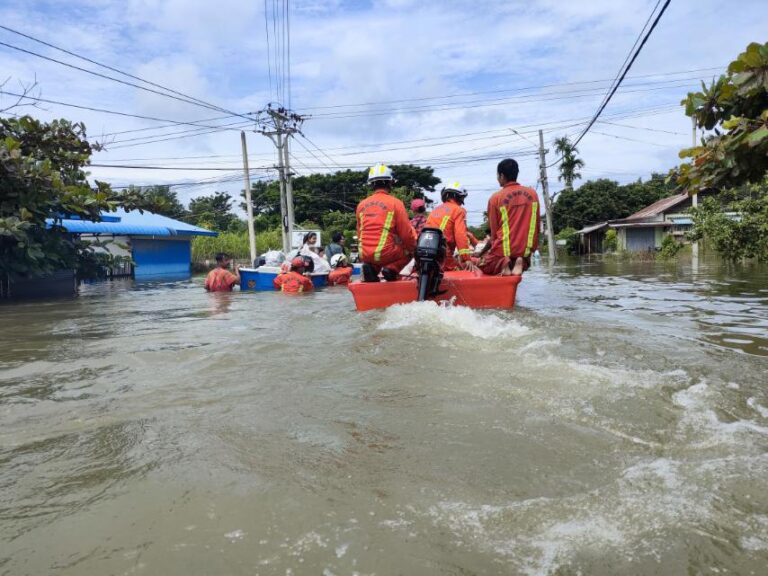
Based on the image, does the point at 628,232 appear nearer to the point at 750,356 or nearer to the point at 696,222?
the point at 696,222

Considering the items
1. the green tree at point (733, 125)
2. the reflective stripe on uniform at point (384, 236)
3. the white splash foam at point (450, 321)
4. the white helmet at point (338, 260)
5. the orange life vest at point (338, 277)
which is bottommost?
the white splash foam at point (450, 321)

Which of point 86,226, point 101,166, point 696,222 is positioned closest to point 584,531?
point 696,222

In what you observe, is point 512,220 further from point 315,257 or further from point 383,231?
point 315,257

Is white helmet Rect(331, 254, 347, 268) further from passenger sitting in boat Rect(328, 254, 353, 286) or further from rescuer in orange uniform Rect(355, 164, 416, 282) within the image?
rescuer in orange uniform Rect(355, 164, 416, 282)

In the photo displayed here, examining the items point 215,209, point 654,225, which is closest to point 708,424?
point 654,225

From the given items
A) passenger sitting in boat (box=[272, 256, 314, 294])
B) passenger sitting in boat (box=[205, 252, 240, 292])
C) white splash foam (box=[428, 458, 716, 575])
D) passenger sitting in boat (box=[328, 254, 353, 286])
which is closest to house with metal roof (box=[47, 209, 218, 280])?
passenger sitting in boat (box=[205, 252, 240, 292])

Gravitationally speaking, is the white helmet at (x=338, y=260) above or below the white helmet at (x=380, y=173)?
below

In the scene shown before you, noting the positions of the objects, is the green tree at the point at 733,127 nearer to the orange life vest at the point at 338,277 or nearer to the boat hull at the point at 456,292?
the boat hull at the point at 456,292

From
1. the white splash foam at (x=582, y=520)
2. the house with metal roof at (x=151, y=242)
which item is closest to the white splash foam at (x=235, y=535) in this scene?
the white splash foam at (x=582, y=520)

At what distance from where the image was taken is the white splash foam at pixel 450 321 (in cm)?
500

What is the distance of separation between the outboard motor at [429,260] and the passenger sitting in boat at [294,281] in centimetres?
580

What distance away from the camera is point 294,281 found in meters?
11.9

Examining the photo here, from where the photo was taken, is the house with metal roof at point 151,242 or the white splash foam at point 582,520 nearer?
the white splash foam at point 582,520

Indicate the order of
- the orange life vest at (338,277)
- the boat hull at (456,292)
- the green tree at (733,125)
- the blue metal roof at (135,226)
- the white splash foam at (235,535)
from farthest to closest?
the blue metal roof at (135,226)
the orange life vest at (338,277)
the boat hull at (456,292)
the green tree at (733,125)
the white splash foam at (235,535)
